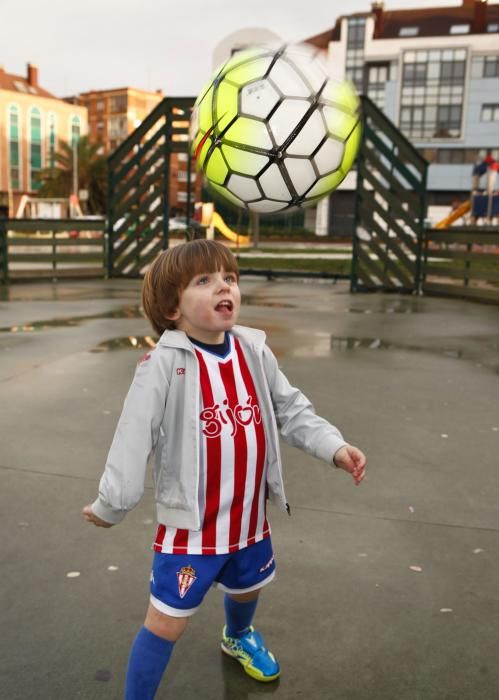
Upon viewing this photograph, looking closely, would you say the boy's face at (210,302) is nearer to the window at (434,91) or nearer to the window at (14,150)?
the window at (434,91)

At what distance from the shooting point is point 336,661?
226 cm

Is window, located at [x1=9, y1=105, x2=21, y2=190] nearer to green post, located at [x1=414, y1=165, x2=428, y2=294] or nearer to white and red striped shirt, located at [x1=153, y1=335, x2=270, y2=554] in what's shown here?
green post, located at [x1=414, y1=165, x2=428, y2=294]

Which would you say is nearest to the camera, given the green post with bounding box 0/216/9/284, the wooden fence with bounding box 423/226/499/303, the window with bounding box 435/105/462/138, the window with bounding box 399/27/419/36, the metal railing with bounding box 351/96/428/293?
the wooden fence with bounding box 423/226/499/303

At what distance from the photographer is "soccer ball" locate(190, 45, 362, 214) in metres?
3.58

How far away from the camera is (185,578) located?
1924 mm

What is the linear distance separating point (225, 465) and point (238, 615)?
21.8 inches

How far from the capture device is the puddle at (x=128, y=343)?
733 cm

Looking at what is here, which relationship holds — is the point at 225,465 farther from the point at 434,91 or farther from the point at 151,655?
the point at 434,91

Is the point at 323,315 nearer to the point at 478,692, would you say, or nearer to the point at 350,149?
the point at 350,149

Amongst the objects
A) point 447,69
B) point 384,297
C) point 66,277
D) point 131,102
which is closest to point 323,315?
point 384,297

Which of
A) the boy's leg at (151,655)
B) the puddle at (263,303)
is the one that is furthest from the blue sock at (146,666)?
the puddle at (263,303)

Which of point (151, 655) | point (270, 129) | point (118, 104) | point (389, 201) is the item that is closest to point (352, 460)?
point (151, 655)

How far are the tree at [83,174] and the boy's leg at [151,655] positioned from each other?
6539cm

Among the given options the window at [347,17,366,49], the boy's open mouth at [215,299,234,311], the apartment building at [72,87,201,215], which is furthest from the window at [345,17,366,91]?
the boy's open mouth at [215,299,234,311]
